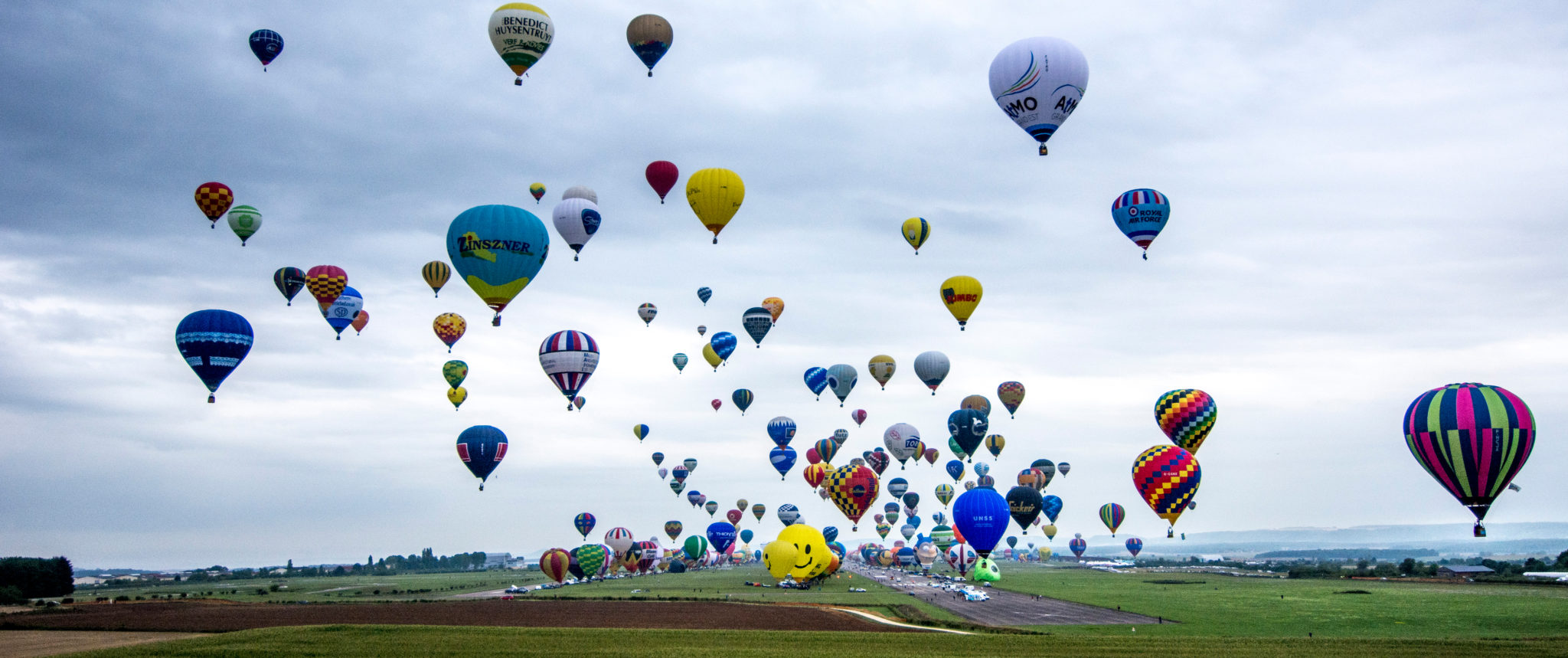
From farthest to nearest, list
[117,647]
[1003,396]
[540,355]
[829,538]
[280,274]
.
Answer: [829,538], [1003,396], [280,274], [540,355], [117,647]

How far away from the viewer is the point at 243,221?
185ft

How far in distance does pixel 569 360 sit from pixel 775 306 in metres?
29.3

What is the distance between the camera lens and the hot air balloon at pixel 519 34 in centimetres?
4138

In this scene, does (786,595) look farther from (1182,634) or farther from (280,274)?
(280,274)

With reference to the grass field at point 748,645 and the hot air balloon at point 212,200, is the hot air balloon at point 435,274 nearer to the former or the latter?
the hot air balloon at point 212,200

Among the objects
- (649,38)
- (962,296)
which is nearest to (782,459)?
(962,296)

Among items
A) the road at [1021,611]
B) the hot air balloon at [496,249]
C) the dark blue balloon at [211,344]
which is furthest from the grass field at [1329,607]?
the dark blue balloon at [211,344]

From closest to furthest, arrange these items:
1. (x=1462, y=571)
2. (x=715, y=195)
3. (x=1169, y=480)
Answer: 1. (x=715, y=195)
2. (x=1169, y=480)
3. (x=1462, y=571)

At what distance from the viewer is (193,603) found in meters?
63.0

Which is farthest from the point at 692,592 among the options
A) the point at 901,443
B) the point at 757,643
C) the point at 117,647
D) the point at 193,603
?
the point at 117,647

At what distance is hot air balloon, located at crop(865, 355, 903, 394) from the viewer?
7969 cm

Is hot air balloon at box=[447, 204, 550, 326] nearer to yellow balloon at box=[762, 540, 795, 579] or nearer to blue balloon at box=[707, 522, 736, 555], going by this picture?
yellow balloon at box=[762, 540, 795, 579]

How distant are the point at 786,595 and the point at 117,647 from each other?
43.7 metres

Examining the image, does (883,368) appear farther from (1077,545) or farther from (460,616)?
(1077,545)
